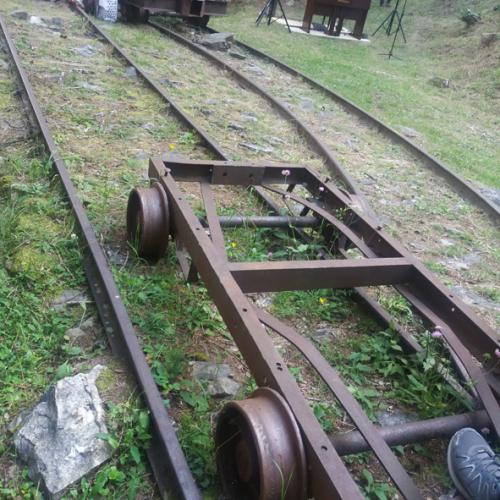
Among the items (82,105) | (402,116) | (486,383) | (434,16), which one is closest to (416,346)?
(486,383)

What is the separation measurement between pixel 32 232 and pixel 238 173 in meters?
1.56

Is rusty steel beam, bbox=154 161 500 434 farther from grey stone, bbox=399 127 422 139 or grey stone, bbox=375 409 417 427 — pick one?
grey stone, bbox=399 127 422 139

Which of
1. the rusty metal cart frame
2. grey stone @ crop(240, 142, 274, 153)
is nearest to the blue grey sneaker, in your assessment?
the rusty metal cart frame

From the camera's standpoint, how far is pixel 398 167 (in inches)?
286

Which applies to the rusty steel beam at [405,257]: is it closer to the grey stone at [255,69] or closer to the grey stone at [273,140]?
the grey stone at [273,140]

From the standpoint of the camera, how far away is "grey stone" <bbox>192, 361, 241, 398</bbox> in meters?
3.04

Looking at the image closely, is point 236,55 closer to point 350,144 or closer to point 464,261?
point 350,144

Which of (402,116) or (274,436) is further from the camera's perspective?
(402,116)

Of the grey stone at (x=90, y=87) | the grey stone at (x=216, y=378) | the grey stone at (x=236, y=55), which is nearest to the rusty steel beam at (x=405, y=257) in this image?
the grey stone at (x=216, y=378)

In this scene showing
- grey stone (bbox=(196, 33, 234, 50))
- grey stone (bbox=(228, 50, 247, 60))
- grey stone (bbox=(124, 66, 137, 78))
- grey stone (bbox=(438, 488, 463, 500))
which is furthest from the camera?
grey stone (bbox=(196, 33, 234, 50))

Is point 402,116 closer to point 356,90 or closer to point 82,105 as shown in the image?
point 356,90

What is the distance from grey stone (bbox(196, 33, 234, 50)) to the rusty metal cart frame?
341 inches

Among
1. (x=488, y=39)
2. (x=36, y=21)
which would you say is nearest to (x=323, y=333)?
(x=36, y=21)

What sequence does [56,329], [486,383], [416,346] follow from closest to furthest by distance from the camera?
Answer: [486,383] → [56,329] → [416,346]
